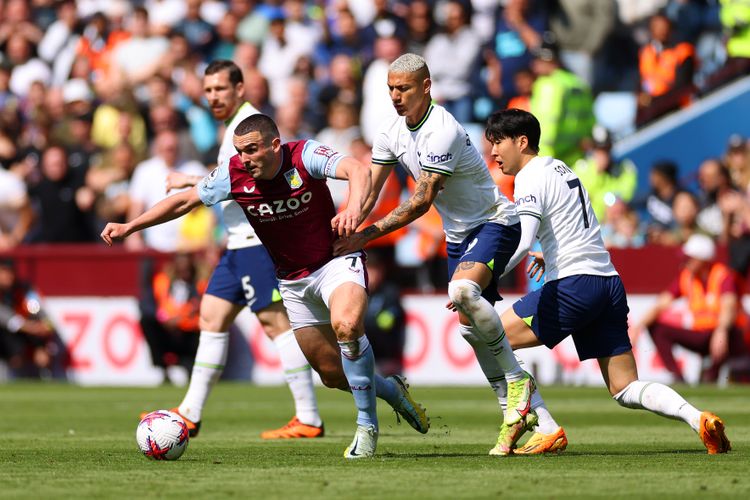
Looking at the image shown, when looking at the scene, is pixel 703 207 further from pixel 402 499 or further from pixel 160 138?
pixel 402 499

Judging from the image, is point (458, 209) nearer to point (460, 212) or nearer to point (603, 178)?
point (460, 212)

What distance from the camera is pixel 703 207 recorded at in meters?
18.3

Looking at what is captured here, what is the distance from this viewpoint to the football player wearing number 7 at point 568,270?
9.16m

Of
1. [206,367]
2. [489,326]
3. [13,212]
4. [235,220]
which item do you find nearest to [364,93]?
[13,212]

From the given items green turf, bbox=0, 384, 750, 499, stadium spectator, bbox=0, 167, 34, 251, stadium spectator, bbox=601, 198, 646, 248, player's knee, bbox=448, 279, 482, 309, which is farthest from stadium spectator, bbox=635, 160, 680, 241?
player's knee, bbox=448, 279, 482, 309

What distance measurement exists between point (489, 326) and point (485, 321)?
0.05 m

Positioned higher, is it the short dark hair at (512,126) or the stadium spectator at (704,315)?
the short dark hair at (512,126)

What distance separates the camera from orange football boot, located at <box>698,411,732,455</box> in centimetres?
880

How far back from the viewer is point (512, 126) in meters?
9.41

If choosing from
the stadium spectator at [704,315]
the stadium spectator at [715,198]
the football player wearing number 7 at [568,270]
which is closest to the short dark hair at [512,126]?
the football player wearing number 7 at [568,270]

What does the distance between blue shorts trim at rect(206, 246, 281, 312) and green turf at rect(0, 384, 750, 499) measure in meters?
1.09

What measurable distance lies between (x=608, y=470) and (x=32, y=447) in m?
4.20

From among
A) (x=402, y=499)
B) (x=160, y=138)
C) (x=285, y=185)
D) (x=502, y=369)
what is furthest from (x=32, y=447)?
(x=160, y=138)

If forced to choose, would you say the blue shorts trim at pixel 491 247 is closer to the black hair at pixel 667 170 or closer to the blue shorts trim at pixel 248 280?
the blue shorts trim at pixel 248 280
